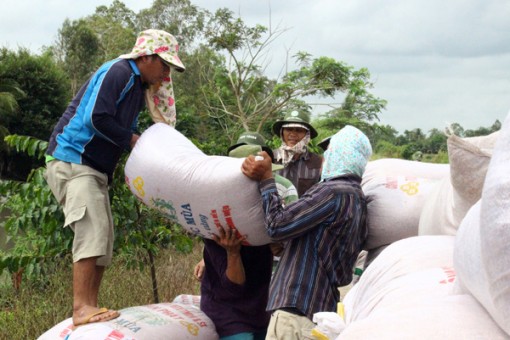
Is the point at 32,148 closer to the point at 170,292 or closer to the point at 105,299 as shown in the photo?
the point at 105,299

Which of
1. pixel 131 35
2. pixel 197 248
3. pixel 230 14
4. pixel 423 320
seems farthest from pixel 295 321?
pixel 131 35

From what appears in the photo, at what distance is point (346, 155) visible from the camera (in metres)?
2.69

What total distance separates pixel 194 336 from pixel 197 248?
184 inches

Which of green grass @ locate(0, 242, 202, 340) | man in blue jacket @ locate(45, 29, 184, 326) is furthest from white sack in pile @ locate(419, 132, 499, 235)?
green grass @ locate(0, 242, 202, 340)

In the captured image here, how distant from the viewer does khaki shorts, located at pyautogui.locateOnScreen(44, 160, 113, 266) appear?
3156mm

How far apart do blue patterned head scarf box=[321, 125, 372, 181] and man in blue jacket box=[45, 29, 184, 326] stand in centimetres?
92

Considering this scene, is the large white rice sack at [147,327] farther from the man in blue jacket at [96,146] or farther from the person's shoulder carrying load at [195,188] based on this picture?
the person's shoulder carrying load at [195,188]

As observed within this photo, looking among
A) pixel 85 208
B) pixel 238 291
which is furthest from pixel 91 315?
pixel 238 291

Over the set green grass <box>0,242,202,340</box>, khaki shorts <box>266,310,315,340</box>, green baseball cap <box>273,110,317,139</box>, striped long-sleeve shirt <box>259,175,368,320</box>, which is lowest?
green grass <box>0,242,202,340</box>

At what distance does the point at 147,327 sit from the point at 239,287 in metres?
0.42

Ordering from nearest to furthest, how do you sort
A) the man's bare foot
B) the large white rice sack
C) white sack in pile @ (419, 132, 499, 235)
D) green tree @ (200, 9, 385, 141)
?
white sack in pile @ (419, 132, 499, 235) → the large white rice sack → the man's bare foot → green tree @ (200, 9, 385, 141)

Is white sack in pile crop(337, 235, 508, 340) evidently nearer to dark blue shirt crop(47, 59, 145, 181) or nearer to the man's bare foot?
the man's bare foot

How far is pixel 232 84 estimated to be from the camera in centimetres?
1831

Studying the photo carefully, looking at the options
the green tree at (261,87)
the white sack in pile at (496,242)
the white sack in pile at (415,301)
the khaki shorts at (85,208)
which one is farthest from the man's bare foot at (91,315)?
the green tree at (261,87)
